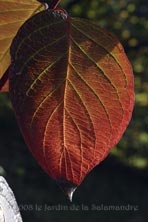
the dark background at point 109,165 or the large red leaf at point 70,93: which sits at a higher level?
the large red leaf at point 70,93

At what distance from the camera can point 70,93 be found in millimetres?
428

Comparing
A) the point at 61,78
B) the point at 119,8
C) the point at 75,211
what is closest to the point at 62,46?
the point at 61,78

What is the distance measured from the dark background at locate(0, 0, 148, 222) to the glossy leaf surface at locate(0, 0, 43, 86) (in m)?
2.65

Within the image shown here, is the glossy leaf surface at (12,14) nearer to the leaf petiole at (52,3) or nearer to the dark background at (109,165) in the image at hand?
the leaf petiole at (52,3)

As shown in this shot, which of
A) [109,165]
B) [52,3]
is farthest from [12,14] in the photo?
[109,165]

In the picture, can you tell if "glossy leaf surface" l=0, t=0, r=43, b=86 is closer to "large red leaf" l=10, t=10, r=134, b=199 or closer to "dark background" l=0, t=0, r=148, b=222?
"large red leaf" l=10, t=10, r=134, b=199

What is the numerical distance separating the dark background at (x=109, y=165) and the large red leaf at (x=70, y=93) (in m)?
2.70

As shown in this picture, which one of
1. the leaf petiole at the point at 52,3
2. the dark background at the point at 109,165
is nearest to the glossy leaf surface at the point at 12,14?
the leaf petiole at the point at 52,3

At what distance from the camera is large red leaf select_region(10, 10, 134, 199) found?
1.37 ft

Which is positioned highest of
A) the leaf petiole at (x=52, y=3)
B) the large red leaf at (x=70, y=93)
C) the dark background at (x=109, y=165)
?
the leaf petiole at (x=52, y=3)

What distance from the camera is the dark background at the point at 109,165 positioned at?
10.6 ft

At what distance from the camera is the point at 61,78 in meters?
0.43

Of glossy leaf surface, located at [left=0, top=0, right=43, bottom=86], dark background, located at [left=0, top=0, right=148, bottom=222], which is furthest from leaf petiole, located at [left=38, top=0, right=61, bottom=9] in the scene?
dark background, located at [left=0, top=0, right=148, bottom=222]

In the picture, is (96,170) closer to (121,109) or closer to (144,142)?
(144,142)
